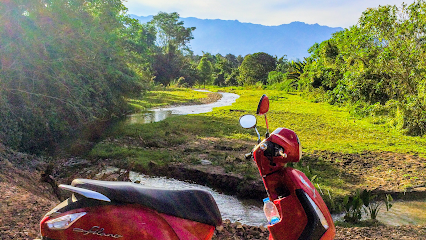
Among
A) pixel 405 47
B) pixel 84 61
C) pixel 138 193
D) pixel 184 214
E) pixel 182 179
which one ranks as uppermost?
pixel 405 47

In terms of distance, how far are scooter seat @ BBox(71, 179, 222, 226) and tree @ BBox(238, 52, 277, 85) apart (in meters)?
42.9

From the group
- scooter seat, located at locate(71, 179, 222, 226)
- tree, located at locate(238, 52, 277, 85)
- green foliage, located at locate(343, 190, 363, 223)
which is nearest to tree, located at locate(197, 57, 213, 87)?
tree, located at locate(238, 52, 277, 85)

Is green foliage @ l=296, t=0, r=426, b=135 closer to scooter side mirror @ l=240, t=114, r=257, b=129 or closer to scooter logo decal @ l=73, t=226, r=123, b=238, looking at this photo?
scooter side mirror @ l=240, t=114, r=257, b=129

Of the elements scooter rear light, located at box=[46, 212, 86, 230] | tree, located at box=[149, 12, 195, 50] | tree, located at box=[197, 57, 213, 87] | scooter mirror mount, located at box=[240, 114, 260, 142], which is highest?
tree, located at box=[149, 12, 195, 50]

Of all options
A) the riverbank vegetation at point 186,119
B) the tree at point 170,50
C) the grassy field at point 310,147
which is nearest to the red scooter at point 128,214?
the riverbank vegetation at point 186,119

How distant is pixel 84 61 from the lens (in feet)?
32.0

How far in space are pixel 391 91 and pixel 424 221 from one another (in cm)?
820

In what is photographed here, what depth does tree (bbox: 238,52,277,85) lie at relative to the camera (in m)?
44.8

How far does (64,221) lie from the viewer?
5.83 ft

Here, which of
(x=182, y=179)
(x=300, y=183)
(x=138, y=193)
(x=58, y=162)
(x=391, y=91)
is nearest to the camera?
(x=138, y=193)

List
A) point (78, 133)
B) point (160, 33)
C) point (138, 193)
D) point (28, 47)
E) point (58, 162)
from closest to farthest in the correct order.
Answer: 1. point (138, 193)
2. point (58, 162)
3. point (28, 47)
4. point (78, 133)
5. point (160, 33)

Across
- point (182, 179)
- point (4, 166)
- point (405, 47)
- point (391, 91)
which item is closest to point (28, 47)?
point (4, 166)

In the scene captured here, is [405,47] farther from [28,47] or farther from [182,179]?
[28,47]

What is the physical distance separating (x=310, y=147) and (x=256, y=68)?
37711mm
